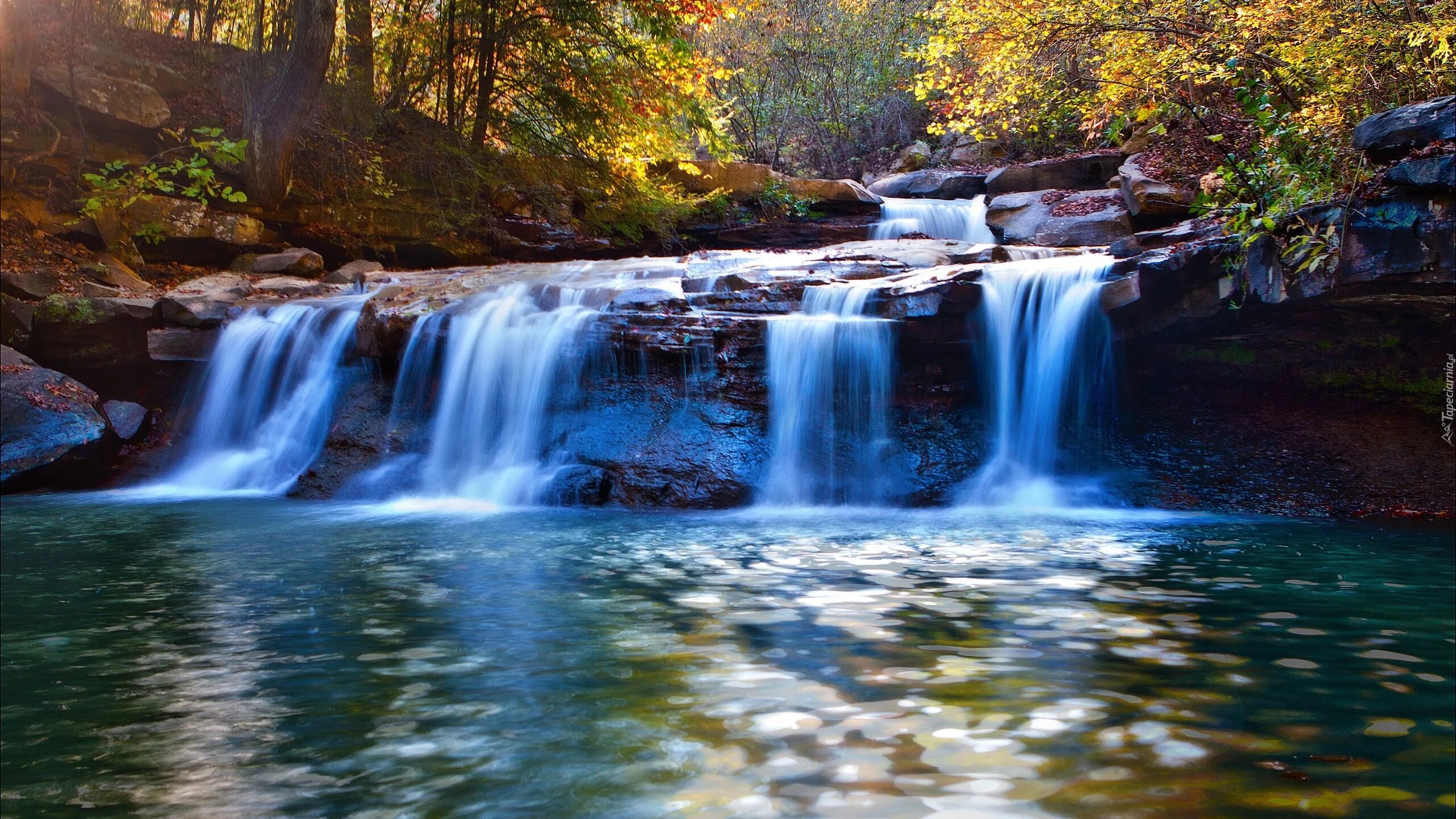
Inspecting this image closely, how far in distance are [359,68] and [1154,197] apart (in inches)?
535

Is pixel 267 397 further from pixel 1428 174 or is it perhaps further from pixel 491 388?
pixel 1428 174

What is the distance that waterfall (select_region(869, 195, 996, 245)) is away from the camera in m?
16.8

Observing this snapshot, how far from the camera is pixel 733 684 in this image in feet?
9.66

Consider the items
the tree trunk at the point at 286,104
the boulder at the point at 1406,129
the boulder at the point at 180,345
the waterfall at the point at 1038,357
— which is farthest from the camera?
the tree trunk at the point at 286,104

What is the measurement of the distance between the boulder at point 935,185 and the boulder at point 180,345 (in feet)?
48.3

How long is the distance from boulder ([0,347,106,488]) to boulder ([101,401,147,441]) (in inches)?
17.3

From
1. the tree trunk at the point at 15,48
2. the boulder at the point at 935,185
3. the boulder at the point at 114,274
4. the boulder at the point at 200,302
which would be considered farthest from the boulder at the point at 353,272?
the boulder at the point at 935,185

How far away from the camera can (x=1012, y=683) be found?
290cm

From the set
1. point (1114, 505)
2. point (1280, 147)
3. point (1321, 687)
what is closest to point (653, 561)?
point (1321, 687)

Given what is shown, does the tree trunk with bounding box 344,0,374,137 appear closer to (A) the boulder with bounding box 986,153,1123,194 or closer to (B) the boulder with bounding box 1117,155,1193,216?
(A) the boulder with bounding box 986,153,1123,194

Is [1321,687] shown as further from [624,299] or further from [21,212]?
[21,212]

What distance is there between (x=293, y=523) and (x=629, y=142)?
35.6ft

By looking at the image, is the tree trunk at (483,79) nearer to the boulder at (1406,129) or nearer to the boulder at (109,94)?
the boulder at (109,94)

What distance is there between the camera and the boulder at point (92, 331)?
1090 cm
